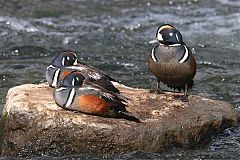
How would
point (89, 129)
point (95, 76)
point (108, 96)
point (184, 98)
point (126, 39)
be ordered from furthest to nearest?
point (126, 39)
point (184, 98)
point (95, 76)
point (108, 96)
point (89, 129)

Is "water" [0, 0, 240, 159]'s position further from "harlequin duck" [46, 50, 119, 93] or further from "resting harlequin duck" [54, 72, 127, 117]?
"harlequin duck" [46, 50, 119, 93]

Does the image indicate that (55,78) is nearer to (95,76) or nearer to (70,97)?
(95,76)

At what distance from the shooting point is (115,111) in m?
5.69

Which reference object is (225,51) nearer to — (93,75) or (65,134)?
(93,75)

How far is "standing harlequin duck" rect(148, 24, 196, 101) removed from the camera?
6.33 meters

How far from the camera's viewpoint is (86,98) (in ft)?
18.4

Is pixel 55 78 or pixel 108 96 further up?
pixel 108 96

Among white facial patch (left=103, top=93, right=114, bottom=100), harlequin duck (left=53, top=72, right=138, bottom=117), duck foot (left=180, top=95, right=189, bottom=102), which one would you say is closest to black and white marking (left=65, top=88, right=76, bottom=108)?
harlequin duck (left=53, top=72, right=138, bottom=117)

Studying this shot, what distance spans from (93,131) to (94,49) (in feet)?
14.3

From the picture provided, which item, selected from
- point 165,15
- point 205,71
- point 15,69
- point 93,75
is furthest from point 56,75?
point 165,15

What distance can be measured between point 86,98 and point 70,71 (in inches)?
37.0

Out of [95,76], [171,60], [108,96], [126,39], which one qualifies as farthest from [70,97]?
[126,39]

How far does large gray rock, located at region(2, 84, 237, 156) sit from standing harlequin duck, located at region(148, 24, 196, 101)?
41 centimetres

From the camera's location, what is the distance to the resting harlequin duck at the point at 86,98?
18.4 ft
